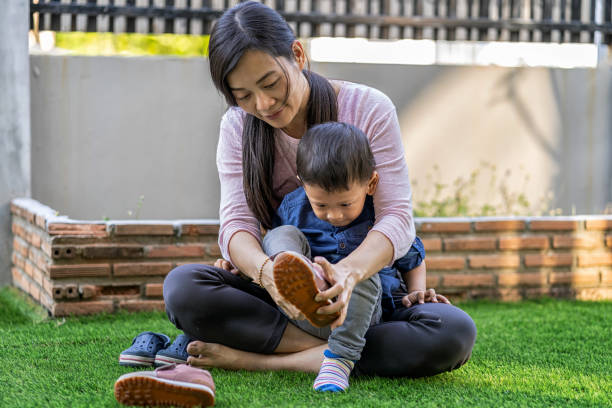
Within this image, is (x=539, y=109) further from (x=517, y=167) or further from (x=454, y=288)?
(x=454, y=288)

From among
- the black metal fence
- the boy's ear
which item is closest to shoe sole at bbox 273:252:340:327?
the boy's ear

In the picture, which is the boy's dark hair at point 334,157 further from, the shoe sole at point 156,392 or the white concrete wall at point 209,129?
the white concrete wall at point 209,129

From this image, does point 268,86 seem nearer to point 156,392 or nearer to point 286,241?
point 286,241

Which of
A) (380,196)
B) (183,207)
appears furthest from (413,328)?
(183,207)

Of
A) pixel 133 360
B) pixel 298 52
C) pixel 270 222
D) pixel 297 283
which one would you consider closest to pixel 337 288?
pixel 297 283

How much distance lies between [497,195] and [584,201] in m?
0.62

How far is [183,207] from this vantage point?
4.91 metres

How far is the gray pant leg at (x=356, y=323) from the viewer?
2.34m

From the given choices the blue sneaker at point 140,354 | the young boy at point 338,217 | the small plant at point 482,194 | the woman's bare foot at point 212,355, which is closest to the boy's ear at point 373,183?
the young boy at point 338,217

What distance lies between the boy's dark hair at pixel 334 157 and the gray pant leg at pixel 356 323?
304 millimetres

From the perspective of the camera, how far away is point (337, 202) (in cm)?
239

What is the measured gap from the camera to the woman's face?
238 centimetres

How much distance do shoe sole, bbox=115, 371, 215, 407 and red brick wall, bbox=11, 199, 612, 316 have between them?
5.25ft

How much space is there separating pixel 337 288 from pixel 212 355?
69 centimetres
